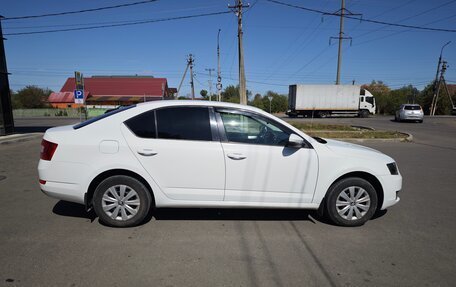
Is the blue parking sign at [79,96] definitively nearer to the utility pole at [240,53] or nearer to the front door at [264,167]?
the utility pole at [240,53]

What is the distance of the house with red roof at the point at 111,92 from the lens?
57.7m

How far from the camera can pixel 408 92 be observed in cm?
6444

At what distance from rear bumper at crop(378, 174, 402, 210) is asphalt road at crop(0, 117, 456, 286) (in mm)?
368

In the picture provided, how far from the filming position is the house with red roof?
189ft

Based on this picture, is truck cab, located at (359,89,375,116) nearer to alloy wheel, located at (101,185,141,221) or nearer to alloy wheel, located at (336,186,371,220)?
alloy wheel, located at (336,186,371,220)

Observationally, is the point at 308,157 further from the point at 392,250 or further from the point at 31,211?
the point at 31,211

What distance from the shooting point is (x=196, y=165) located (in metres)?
3.61

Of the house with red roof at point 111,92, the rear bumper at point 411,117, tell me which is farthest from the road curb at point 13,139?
the house with red roof at point 111,92

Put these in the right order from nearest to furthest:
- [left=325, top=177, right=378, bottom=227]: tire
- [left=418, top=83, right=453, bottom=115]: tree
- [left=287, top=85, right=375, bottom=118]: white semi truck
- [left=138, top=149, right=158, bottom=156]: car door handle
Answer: [left=138, top=149, right=158, bottom=156]: car door handle
[left=325, top=177, right=378, bottom=227]: tire
[left=287, top=85, right=375, bottom=118]: white semi truck
[left=418, top=83, right=453, bottom=115]: tree

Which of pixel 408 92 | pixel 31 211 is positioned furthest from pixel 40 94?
pixel 408 92

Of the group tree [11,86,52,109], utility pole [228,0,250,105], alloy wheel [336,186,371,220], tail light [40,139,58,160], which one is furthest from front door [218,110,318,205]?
tree [11,86,52,109]

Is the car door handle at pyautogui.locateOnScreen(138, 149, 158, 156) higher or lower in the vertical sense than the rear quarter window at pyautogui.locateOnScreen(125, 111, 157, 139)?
lower

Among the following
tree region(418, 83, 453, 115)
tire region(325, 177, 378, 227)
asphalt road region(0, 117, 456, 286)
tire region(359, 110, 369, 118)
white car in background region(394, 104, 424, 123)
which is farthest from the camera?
tree region(418, 83, 453, 115)

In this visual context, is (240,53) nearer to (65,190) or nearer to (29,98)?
(65,190)
